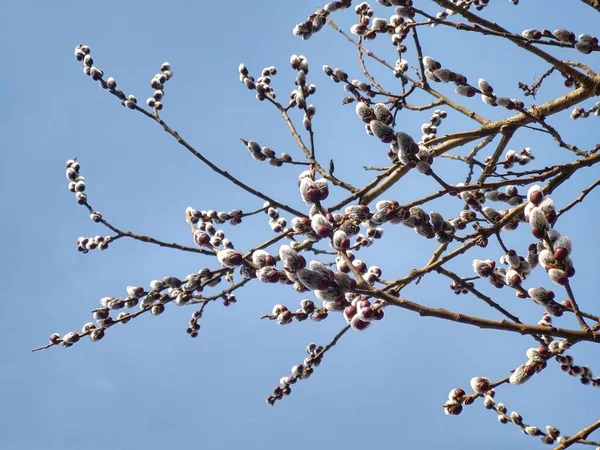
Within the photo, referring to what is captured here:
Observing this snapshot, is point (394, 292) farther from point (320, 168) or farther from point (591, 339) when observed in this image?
point (320, 168)

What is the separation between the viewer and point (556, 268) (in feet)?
5.82

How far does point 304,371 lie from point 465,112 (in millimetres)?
2712

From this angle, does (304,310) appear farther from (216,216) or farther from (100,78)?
(100,78)

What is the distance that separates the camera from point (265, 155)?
3918mm

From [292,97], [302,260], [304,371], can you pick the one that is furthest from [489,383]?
[292,97]

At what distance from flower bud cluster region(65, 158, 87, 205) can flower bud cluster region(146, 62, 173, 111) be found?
1022 millimetres

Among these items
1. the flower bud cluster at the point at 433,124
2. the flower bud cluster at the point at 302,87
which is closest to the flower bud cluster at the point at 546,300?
the flower bud cluster at the point at 302,87

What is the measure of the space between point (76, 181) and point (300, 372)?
2.91 meters

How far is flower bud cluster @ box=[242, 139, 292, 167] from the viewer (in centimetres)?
389

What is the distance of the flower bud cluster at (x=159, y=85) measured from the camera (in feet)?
14.8

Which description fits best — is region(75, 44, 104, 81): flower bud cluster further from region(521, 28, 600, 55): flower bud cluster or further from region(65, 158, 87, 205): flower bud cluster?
region(521, 28, 600, 55): flower bud cluster

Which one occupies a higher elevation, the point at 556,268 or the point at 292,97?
the point at 292,97

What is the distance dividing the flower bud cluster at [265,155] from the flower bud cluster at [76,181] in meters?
1.73

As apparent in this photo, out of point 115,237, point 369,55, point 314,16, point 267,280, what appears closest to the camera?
point 267,280
